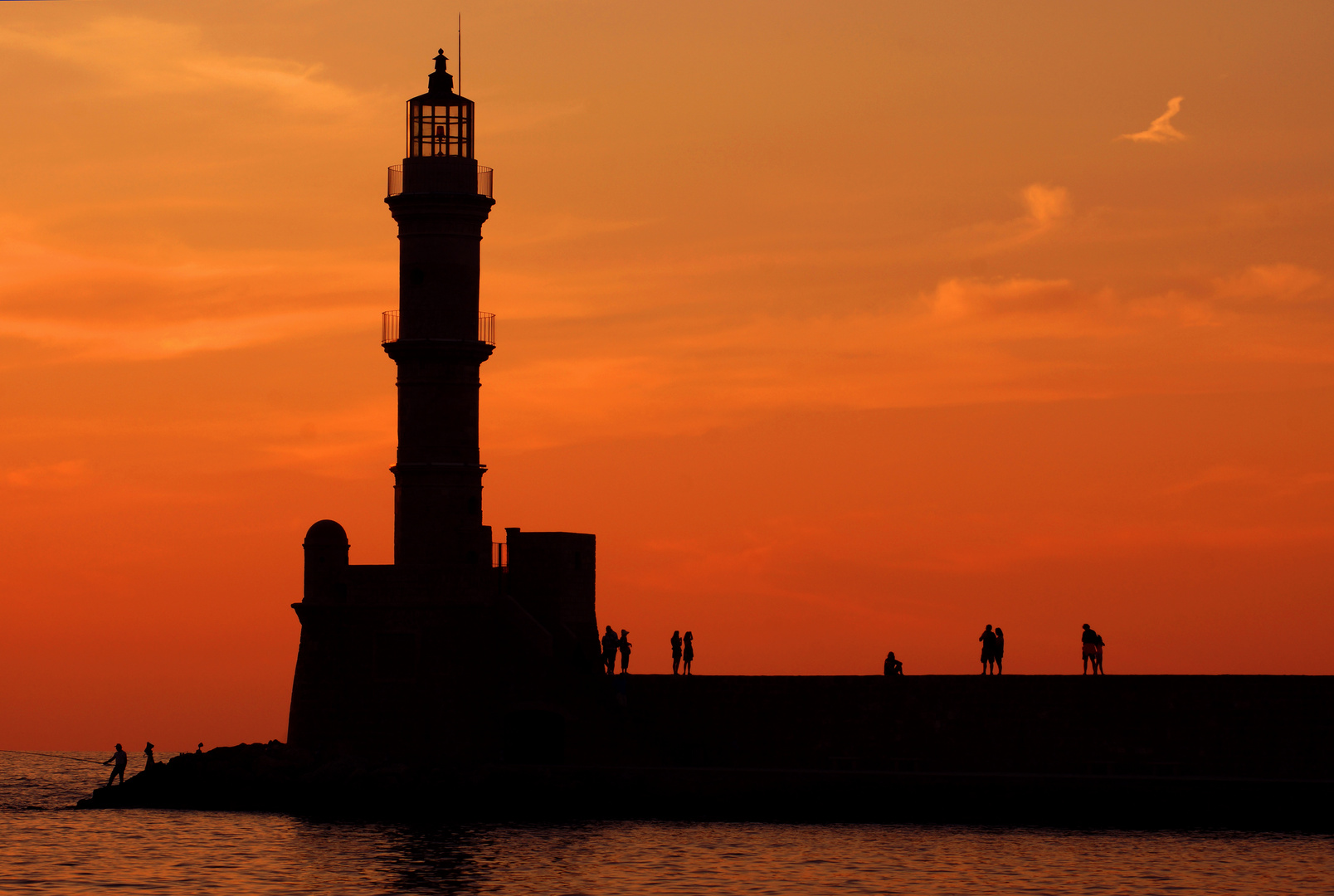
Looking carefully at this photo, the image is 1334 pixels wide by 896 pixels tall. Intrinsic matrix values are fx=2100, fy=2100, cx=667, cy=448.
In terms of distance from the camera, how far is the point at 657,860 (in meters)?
36.3

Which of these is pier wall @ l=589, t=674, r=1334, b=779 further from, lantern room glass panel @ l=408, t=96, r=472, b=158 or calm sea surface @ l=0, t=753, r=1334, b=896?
lantern room glass panel @ l=408, t=96, r=472, b=158

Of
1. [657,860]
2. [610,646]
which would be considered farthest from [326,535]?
[657,860]

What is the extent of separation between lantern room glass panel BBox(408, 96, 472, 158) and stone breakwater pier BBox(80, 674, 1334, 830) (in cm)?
1252

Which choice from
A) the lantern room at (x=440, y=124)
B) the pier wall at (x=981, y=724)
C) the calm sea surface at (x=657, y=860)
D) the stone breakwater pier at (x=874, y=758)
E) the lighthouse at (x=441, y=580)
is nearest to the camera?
the calm sea surface at (x=657, y=860)

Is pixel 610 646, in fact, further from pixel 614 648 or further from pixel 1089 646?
pixel 1089 646

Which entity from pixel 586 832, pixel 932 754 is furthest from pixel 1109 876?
pixel 586 832

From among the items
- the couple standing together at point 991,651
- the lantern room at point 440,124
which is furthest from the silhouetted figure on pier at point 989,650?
the lantern room at point 440,124

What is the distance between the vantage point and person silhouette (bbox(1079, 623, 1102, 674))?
136 feet

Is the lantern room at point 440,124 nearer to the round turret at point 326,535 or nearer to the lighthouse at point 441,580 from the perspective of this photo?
the lighthouse at point 441,580

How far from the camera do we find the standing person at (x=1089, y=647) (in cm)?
4150

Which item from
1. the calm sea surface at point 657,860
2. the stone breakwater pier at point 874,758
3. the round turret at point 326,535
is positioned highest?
the round turret at point 326,535

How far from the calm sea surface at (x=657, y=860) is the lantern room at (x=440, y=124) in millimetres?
15152

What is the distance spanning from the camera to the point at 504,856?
121 feet

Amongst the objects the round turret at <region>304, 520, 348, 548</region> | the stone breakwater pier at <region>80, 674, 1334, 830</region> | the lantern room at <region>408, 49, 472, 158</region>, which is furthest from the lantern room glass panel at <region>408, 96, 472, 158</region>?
the stone breakwater pier at <region>80, 674, 1334, 830</region>
